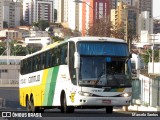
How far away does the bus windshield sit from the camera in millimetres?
21656

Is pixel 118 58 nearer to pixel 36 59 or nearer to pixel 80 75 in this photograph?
pixel 80 75

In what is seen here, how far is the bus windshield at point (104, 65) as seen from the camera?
71.1 feet

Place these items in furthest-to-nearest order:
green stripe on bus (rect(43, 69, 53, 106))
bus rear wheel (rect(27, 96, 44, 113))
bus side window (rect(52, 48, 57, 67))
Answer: bus rear wheel (rect(27, 96, 44, 113)), green stripe on bus (rect(43, 69, 53, 106)), bus side window (rect(52, 48, 57, 67))

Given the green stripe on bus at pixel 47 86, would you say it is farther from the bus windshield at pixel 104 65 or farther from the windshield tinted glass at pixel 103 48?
the bus windshield at pixel 104 65

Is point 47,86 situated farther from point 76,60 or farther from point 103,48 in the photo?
point 76,60

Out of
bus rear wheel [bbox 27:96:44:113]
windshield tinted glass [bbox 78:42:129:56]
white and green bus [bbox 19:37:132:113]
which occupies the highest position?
windshield tinted glass [bbox 78:42:129:56]

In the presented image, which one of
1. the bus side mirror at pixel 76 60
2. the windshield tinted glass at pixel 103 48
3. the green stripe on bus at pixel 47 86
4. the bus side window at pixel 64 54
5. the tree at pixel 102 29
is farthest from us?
the tree at pixel 102 29

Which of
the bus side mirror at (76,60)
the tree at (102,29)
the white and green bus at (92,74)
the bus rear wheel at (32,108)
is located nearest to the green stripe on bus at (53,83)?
the white and green bus at (92,74)

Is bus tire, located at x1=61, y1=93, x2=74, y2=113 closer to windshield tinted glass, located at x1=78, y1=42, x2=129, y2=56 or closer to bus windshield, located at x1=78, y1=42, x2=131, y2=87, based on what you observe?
bus windshield, located at x1=78, y1=42, x2=131, y2=87

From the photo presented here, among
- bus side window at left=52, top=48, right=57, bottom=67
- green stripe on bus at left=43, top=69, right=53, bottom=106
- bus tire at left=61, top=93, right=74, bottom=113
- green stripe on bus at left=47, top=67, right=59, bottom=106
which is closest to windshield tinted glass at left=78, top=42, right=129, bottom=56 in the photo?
bus tire at left=61, top=93, right=74, bottom=113

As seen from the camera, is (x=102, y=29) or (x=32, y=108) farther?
(x=102, y=29)

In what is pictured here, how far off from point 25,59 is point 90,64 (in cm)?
Result: 1197

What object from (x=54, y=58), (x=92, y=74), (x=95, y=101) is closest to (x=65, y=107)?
(x=95, y=101)

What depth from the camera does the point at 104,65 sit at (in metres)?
21.8
